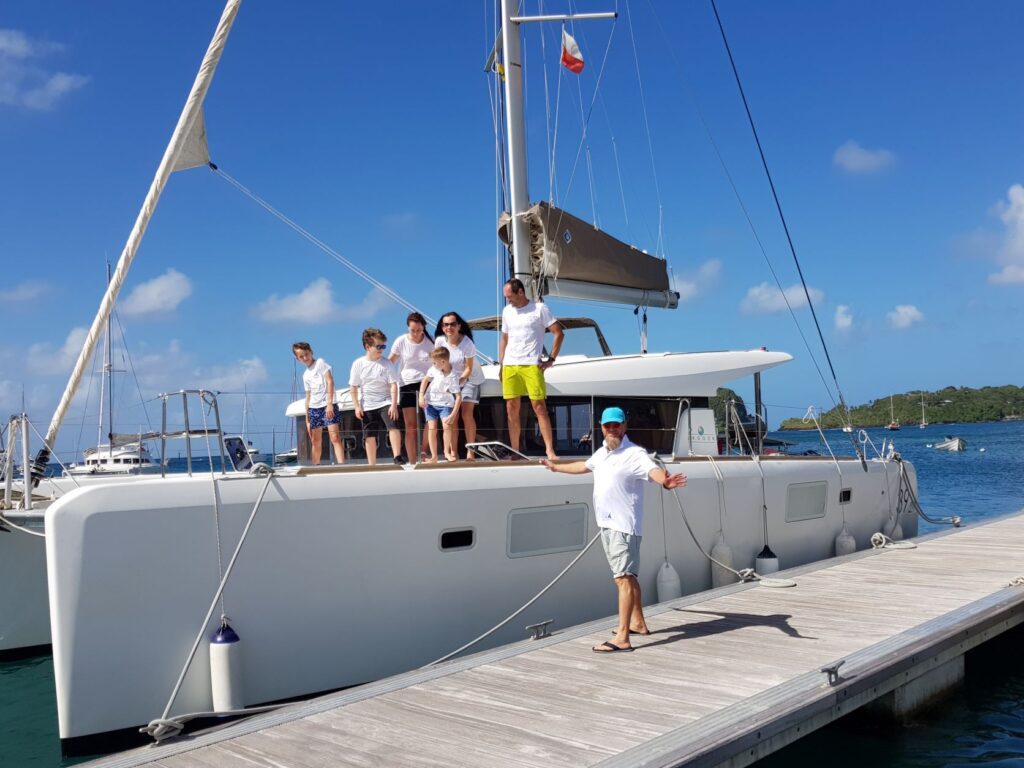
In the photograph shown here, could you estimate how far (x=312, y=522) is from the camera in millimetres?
6523

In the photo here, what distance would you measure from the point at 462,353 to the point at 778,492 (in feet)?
13.7

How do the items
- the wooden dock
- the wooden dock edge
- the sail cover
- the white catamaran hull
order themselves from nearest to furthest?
the wooden dock edge < the wooden dock < the white catamaran hull < the sail cover

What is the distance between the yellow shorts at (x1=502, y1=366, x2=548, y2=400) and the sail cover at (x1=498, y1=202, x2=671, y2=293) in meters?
3.12

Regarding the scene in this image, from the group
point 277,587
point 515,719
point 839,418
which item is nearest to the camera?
point 515,719

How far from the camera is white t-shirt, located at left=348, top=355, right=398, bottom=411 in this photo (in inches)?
328

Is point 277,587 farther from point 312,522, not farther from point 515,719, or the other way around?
point 515,719

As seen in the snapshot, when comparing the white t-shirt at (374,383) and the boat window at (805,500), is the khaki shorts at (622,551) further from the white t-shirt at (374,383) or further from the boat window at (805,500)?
the boat window at (805,500)

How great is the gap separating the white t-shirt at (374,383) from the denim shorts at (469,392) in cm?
66

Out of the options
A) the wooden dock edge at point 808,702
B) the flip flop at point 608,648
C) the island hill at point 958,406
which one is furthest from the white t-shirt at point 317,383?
the island hill at point 958,406

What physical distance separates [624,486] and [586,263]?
5.63 m

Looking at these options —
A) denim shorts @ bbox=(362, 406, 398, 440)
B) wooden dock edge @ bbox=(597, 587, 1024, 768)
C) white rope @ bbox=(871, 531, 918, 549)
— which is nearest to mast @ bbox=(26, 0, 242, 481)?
denim shorts @ bbox=(362, 406, 398, 440)

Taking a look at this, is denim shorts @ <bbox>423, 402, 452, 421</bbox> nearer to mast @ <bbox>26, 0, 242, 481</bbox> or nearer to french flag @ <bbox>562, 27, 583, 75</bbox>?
mast @ <bbox>26, 0, 242, 481</bbox>

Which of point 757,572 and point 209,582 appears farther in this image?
point 757,572

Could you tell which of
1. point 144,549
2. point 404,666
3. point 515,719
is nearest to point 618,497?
point 515,719
